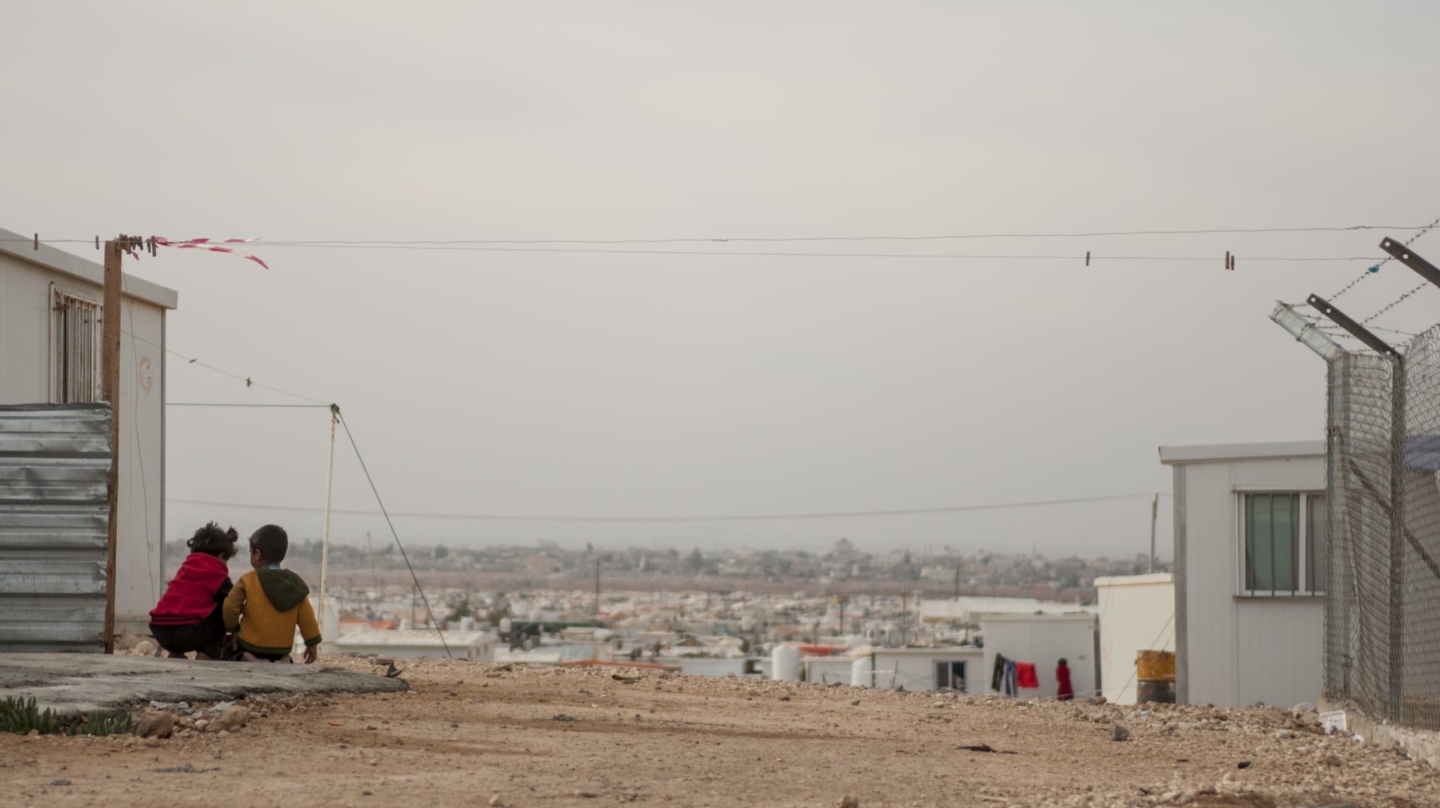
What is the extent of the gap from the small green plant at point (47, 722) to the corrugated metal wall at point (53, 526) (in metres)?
4.73

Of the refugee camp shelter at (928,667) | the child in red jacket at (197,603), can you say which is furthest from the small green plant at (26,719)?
the refugee camp shelter at (928,667)

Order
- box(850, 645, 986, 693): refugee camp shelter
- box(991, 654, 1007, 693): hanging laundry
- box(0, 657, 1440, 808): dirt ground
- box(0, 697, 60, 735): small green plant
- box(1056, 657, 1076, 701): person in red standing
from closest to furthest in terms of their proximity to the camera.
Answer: box(0, 657, 1440, 808): dirt ground
box(0, 697, 60, 735): small green plant
box(1056, 657, 1076, 701): person in red standing
box(991, 654, 1007, 693): hanging laundry
box(850, 645, 986, 693): refugee camp shelter

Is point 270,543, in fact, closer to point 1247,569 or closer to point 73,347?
point 73,347

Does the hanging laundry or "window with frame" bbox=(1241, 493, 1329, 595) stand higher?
"window with frame" bbox=(1241, 493, 1329, 595)

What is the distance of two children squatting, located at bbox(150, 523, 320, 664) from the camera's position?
941 cm

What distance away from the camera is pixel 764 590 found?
119312 millimetres

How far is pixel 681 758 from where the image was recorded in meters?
6.92

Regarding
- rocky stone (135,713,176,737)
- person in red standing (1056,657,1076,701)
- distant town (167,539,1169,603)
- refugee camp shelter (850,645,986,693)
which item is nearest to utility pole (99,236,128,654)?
rocky stone (135,713,176,737)

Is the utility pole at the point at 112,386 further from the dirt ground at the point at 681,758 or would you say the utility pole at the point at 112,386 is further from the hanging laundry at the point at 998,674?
the hanging laundry at the point at 998,674

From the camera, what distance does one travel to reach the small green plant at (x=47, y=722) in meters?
6.57

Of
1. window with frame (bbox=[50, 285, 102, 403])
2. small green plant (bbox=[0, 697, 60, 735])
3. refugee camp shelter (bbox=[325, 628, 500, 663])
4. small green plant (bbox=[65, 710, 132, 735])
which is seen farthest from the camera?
refugee camp shelter (bbox=[325, 628, 500, 663])

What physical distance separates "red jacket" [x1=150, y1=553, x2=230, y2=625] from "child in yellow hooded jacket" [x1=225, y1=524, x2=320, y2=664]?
216mm

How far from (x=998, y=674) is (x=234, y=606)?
1959 cm

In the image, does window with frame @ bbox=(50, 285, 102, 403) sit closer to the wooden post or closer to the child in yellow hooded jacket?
the wooden post
